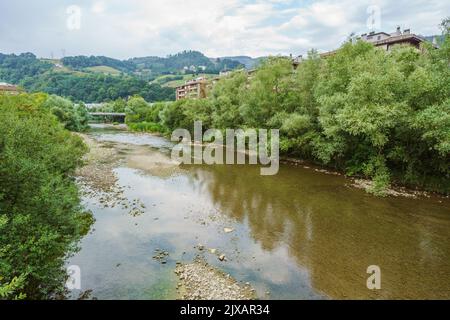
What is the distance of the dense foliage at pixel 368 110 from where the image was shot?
65.3ft

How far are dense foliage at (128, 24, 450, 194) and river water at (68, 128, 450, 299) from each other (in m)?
3.93

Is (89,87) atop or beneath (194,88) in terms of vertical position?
atop

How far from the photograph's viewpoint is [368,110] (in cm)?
2117

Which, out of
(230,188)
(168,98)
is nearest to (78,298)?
(230,188)

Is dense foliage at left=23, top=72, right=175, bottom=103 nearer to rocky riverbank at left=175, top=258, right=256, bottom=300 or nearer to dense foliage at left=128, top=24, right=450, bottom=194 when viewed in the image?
dense foliage at left=128, top=24, right=450, bottom=194

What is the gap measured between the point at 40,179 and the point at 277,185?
17.4 m

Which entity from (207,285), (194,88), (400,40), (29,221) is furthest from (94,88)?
(207,285)

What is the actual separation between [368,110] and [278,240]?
13.6 m

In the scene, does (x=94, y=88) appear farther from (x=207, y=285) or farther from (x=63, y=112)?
(x=207, y=285)

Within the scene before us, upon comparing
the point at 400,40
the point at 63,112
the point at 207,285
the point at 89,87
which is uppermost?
the point at 89,87

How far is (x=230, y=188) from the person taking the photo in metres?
22.7

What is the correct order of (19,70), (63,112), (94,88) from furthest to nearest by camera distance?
(19,70), (94,88), (63,112)

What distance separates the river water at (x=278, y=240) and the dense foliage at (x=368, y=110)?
3.93 meters

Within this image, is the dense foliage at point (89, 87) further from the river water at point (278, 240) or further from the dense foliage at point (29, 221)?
the dense foliage at point (29, 221)
